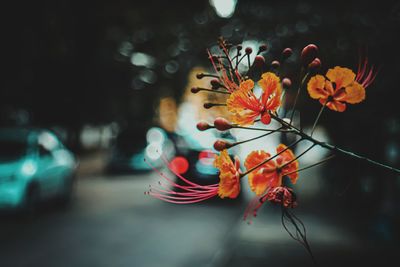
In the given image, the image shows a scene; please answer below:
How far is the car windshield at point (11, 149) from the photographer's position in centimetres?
823

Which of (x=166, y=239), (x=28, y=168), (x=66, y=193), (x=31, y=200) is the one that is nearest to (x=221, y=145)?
(x=166, y=239)

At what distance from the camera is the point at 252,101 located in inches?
50.3

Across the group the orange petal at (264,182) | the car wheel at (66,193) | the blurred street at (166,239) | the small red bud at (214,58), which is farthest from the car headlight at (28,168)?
the orange petal at (264,182)

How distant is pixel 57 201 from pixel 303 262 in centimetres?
641

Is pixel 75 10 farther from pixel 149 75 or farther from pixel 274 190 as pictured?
pixel 149 75

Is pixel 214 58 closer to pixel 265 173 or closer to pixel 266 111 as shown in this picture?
pixel 266 111

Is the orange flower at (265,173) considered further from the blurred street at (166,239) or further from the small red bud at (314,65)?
the blurred street at (166,239)

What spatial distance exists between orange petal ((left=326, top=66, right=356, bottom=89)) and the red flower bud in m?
0.07

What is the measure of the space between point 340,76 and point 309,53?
0.12 m

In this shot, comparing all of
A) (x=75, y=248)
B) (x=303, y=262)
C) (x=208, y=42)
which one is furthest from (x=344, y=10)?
(x=75, y=248)

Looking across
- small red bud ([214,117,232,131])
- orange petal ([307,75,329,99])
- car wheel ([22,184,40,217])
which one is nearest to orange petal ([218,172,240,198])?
small red bud ([214,117,232,131])

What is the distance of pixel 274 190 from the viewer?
1288mm

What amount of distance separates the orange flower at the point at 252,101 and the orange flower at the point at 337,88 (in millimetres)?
144

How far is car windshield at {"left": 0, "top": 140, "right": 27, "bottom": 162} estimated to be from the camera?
324 inches
